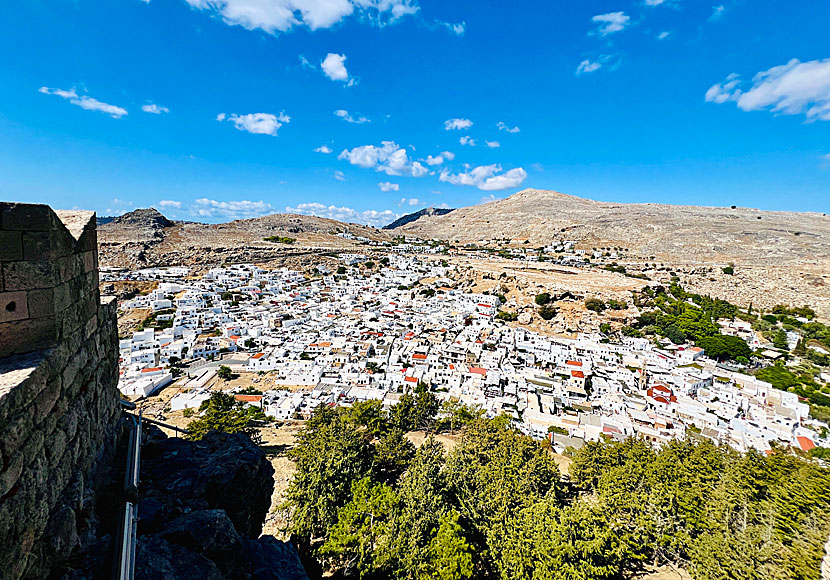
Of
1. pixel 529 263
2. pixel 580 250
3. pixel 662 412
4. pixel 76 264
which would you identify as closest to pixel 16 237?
pixel 76 264

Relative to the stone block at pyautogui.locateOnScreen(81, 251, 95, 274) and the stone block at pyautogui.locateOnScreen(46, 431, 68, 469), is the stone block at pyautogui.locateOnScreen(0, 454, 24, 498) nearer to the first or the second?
the stone block at pyautogui.locateOnScreen(46, 431, 68, 469)

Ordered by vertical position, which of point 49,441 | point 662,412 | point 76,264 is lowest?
point 662,412

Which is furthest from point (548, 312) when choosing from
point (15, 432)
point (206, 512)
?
point (15, 432)

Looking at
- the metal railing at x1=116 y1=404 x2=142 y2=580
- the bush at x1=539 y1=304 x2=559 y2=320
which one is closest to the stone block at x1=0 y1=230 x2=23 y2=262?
the metal railing at x1=116 y1=404 x2=142 y2=580

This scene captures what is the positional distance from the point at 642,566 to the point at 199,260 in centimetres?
7126

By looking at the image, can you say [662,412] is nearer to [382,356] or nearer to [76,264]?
[382,356]

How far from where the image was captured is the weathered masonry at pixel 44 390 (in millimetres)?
2582

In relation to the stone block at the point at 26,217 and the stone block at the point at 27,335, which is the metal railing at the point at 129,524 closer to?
the stone block at the point at 27,335

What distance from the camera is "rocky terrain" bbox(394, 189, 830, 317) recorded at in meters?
53.3

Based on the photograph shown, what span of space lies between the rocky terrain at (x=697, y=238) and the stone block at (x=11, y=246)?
6641 cm

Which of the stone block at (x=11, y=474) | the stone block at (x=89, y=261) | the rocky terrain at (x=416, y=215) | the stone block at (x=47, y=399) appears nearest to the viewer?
the stone block at (x=11, y=474)

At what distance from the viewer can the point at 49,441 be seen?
10.1ft

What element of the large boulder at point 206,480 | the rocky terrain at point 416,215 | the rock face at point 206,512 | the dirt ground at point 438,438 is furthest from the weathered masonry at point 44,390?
the rocky terrain at point 416,215

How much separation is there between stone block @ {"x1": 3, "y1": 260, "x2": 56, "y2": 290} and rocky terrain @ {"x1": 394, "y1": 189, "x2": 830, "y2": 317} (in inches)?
2607
